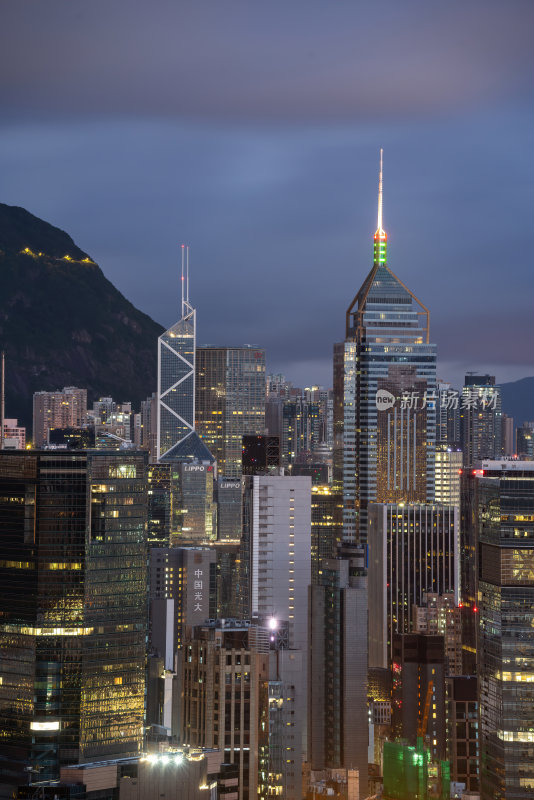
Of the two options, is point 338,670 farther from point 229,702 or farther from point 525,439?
point 525,439

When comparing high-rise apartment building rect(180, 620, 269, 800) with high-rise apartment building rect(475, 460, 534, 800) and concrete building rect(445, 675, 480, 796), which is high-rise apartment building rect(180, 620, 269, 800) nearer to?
high-rise apartment building rect(475, 460, 534, 800)

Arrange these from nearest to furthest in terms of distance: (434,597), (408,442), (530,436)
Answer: (434,597) → (408,442) → (530,436)

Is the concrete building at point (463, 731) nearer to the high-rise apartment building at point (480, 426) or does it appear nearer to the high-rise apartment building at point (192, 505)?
the high-rise apartment building at point (192, 505)

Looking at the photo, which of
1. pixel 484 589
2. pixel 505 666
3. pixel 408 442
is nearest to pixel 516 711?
pixel 505 666

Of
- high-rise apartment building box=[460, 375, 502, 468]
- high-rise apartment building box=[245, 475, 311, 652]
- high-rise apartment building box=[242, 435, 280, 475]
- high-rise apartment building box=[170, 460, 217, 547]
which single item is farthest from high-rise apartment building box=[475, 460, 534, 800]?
high-rise apartment building box=[460, 375, 502, 468]

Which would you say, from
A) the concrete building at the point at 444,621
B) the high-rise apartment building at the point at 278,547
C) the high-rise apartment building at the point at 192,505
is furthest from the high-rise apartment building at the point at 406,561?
the high-rise apartment building at the point at 192,505

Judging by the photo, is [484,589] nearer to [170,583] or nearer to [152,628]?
[152,628]

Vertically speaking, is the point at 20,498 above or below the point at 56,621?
above
